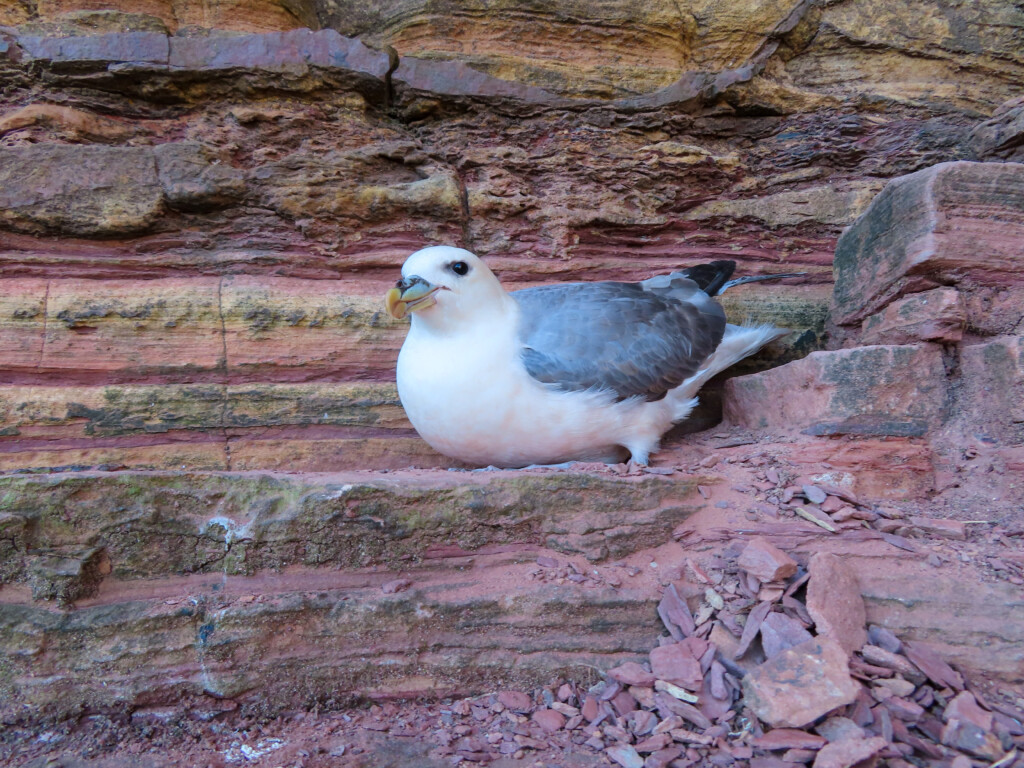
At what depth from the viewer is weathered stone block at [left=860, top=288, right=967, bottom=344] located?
9.04 ft

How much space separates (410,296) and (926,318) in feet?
7.21

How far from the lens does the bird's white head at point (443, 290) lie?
106 inches

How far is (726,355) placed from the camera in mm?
3488

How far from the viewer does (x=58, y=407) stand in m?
3.04

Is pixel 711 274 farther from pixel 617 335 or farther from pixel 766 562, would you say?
pixel 766 562

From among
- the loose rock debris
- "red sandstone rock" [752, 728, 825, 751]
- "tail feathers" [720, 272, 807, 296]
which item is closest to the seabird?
"tail feathers" [720, 272, 807, 296]

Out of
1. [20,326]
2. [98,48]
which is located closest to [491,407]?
[20,326]

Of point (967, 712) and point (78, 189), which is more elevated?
point (78, 189)

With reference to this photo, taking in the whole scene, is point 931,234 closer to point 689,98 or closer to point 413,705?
point 689,98

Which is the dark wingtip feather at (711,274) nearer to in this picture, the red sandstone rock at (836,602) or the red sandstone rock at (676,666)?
the red sandstone rock at (836,602)

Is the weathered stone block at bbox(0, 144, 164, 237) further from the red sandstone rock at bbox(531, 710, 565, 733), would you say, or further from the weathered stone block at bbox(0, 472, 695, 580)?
the red sandstone rock at bbox(531, 710, 565, 733)

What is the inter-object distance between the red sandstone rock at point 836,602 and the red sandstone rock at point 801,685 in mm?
113

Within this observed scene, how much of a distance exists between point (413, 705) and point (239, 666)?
0.55m

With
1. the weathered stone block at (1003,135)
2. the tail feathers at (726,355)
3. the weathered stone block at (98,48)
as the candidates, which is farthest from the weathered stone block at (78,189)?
the weathered stone block at (1003,135)
